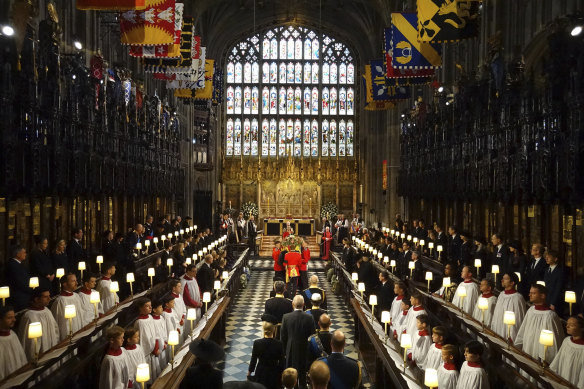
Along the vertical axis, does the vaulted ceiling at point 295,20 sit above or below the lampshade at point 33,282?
above

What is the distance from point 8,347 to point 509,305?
23.2 feet

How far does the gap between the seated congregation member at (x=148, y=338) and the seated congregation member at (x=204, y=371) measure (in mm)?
2472

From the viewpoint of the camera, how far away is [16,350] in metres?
6.00

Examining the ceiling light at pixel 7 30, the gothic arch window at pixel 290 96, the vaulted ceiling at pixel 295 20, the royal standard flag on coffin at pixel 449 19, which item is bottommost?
the ceiling light at pixel 7 30

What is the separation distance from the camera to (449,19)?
39.7ft

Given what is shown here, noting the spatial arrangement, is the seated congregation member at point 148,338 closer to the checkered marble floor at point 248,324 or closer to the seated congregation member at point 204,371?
the checkered marble floor at point 248,324

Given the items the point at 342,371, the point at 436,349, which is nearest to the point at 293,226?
the point at 436,349

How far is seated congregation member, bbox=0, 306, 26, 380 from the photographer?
581 centimetres

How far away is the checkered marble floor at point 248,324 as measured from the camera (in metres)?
9.66

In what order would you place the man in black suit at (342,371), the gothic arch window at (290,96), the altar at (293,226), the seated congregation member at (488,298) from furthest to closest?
the gothic arch window at (290,96), the altar at (293,226), the seated congregation member at (488,298), the man in black suit at (342,371)

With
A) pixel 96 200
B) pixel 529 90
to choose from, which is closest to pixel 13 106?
pixel 96 200

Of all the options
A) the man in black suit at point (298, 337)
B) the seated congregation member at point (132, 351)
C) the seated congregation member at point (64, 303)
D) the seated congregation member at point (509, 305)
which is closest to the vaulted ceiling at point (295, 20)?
the seated congregation member at point (509, 305)

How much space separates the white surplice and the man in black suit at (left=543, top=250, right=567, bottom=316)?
25.6 ft

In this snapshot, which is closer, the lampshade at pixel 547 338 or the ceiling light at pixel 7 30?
the lampshade at pixel 547 338
